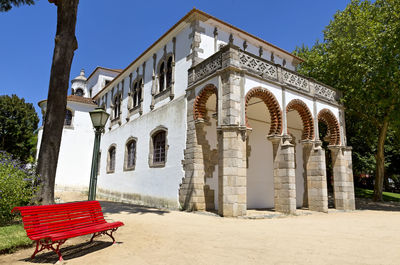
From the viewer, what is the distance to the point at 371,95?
14352mm

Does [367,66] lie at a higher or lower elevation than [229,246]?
higher

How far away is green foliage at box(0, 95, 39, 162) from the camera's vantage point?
26.8 m

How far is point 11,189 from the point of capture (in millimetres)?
6426

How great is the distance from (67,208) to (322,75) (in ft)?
55.5

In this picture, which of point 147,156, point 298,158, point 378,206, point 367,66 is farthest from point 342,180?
point 147,156

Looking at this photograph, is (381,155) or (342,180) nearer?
(342,180)

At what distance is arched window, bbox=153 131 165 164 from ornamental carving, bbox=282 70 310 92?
6476 millimetres

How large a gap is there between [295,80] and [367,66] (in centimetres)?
492

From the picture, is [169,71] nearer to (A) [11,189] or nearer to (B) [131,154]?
(B) [131,154]

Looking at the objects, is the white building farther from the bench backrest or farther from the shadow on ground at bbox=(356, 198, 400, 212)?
the bench backrest

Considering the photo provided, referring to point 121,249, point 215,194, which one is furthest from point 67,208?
point 215,194

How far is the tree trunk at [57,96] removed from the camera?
23.1 ft

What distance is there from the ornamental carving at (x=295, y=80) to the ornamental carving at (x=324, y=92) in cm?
89

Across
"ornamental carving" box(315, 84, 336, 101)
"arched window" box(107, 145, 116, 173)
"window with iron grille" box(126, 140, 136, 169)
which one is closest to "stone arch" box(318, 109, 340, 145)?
"ornamental carving" box(315, 84, 336, 101)
